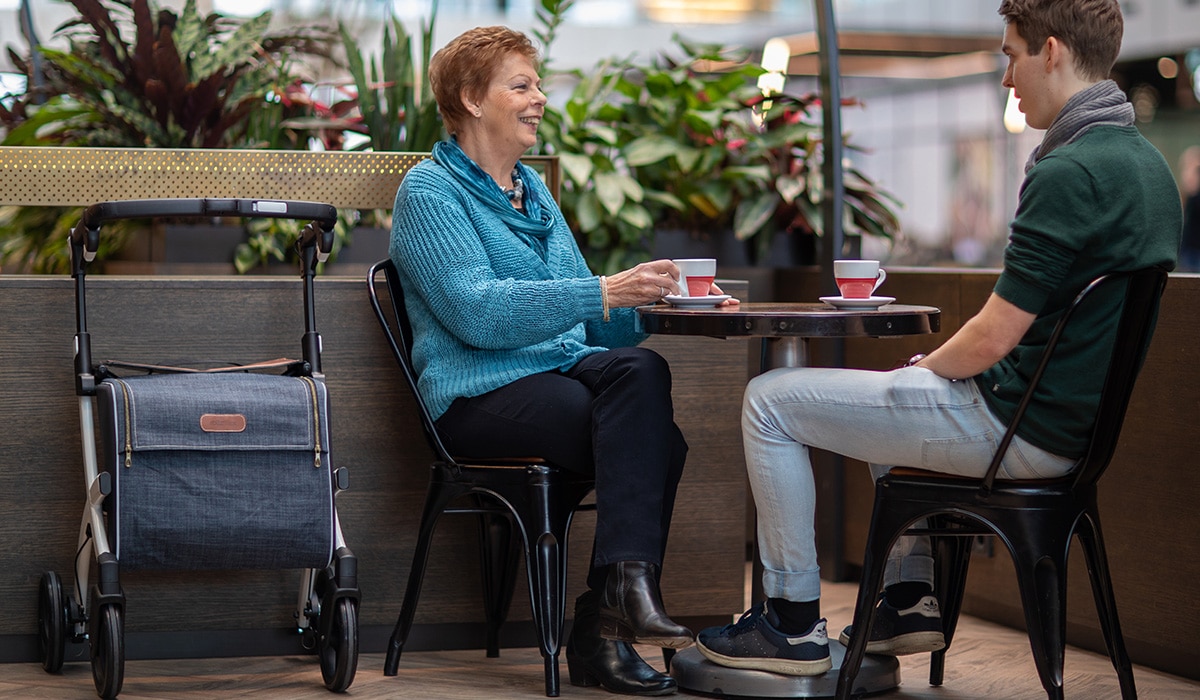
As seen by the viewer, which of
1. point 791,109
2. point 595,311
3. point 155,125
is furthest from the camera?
point 791,109

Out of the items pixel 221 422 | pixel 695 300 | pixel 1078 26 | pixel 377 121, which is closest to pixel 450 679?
pixel 221 422

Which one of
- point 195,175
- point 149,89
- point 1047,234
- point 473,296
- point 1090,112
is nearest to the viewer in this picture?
point 1047,234

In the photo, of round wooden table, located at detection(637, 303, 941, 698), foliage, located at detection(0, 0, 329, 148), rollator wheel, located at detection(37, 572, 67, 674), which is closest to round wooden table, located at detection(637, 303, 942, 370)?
round wooden table, located at detection(637, 303, 941, 698)

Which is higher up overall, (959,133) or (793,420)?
(793,420)

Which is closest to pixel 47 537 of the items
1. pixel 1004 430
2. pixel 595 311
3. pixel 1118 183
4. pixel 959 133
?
pixel 595 311

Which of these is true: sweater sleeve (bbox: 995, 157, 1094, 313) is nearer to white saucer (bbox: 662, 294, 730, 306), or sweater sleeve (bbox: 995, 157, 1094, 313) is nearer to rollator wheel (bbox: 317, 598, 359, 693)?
white saucer (bbox: 662, 294, 730, 306)

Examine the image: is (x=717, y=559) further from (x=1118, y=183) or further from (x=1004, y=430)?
(x=1118, y=183)

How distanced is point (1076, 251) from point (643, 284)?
741 millimetres

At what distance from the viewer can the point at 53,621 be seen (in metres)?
2.62

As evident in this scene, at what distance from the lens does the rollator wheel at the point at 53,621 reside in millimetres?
2619

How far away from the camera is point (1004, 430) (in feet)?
7.07

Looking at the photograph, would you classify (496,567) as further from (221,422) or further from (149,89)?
(149,89)

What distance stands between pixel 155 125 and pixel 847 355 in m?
1.92

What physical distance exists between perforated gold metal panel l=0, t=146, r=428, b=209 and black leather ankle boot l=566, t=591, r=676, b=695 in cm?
111
